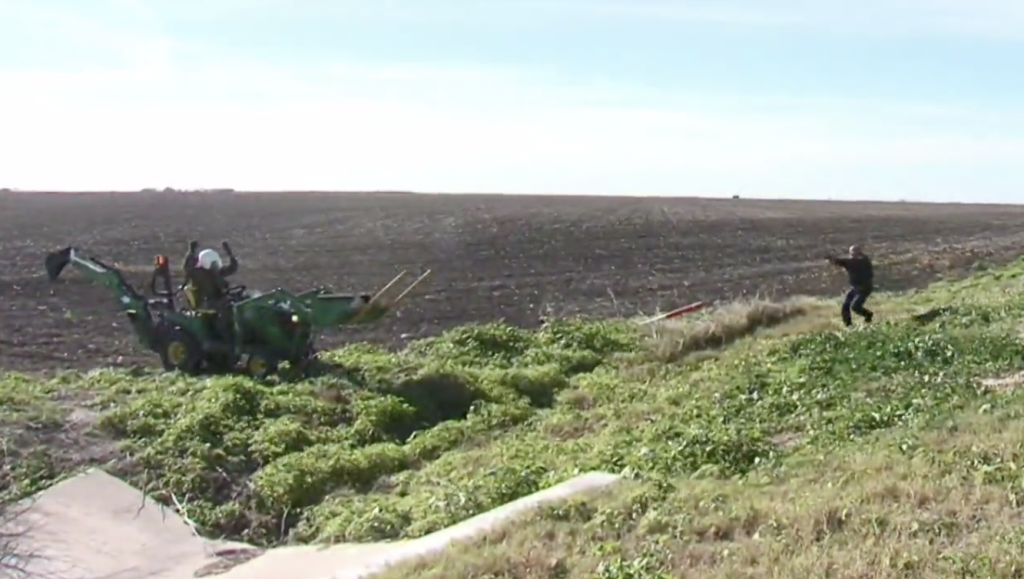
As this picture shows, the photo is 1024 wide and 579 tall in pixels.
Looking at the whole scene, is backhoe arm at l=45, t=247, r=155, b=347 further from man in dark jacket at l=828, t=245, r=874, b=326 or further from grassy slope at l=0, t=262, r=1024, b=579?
man in dark jacket at l=828, t=245, r=874, b=326

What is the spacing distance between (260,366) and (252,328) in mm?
499

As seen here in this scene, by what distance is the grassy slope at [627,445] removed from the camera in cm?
754

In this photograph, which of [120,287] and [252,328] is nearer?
[252,328]

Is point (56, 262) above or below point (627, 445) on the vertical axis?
above

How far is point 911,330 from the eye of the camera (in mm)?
15836

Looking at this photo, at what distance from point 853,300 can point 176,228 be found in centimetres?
3545

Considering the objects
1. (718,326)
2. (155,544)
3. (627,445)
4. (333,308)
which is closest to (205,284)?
(333,308)

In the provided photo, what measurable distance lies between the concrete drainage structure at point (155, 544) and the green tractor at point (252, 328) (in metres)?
3.85

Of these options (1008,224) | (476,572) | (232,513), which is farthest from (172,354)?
(1008,224)

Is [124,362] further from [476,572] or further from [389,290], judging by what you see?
[476,572]

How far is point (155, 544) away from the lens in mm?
10547

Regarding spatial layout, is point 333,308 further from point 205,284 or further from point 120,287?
point 120,287

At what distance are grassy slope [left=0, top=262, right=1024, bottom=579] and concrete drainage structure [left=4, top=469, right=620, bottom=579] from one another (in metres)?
0.31

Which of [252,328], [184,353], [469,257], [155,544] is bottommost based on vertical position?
[155,544]
